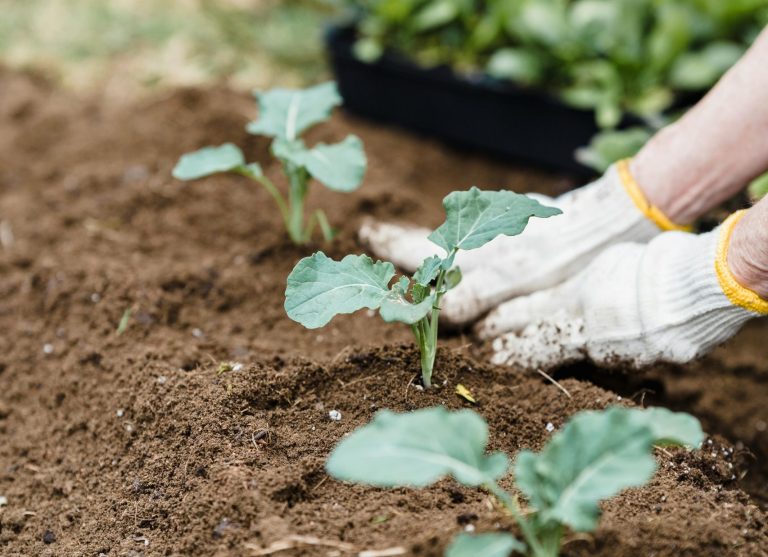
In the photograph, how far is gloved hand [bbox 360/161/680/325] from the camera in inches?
74.6

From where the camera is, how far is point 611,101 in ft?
8.83

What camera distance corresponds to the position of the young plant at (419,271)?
57.1 inches

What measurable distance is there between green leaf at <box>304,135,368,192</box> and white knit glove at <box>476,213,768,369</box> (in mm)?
472

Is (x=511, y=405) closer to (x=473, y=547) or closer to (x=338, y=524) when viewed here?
(x=338, y=524)

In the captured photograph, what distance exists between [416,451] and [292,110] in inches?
49.2

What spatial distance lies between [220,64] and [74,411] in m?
2.28

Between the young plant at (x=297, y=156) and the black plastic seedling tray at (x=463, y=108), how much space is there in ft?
3.31

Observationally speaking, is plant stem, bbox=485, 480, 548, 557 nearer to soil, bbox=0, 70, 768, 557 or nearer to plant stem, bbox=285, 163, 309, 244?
soil, bbox=0, 70, 768, 557

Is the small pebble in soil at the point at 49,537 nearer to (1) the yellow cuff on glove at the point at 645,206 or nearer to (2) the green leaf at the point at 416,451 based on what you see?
(2) the green leaf at the point at 416,451

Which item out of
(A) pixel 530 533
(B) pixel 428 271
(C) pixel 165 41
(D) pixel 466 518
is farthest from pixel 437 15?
(A) pixel 530 533

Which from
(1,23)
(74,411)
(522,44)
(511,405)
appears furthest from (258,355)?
(1,23)

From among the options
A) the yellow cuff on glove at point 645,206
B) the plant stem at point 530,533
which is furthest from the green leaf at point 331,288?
the yellow cuff on glove at point 645,206

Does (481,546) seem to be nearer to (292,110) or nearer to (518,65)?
(292,110)

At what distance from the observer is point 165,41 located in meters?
3.93
